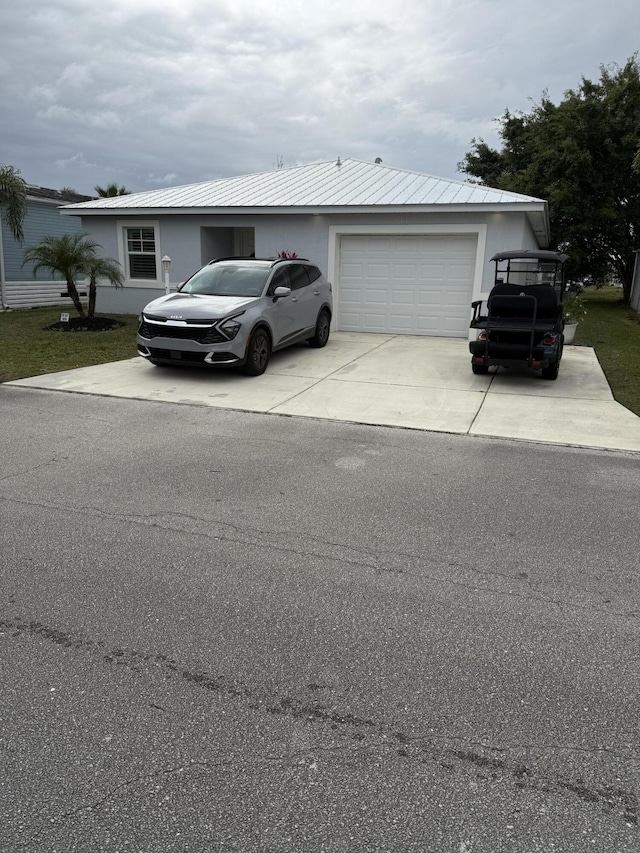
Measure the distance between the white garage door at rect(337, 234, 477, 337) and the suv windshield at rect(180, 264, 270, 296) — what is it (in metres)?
4.73

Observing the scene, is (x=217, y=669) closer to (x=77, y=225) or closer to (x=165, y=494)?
(x=165, y=494)

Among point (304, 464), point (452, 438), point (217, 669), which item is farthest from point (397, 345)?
point (217, 669)

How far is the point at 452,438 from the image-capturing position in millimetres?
6828

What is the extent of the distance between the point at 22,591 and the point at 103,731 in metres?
1.31

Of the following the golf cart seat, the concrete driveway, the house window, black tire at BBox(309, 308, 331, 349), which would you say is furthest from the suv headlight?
the house window

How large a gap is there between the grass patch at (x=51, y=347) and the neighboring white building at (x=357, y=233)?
257 cm

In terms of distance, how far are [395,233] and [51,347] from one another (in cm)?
771

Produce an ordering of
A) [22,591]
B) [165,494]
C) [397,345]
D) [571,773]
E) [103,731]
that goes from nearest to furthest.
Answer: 1. [571,773]
2. [103,731]
3. [22,591]
4. [165,494]
5. [397,345]

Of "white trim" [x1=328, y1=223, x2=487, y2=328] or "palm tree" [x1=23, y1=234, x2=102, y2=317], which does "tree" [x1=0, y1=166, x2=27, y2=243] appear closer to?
"palm tree" [x1=23, y1=234, x2=102, y2=317]

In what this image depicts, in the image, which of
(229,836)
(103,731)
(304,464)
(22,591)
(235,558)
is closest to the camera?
(229,836)

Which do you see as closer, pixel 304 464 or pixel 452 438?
pixel 304 464

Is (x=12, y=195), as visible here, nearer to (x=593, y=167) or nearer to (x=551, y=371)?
(x=551, y=371)

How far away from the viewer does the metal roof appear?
541 inches

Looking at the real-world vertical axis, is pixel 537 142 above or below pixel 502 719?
above
